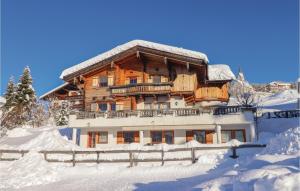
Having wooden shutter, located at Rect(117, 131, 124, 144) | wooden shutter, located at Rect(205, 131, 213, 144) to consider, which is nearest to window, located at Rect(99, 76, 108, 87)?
wooden shutter, located at Rect(117, 131, 124, 144)

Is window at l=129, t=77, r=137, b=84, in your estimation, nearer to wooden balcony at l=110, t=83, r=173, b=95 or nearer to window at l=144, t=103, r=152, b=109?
wooden balcony at l=110, t=83, r=173, b=95

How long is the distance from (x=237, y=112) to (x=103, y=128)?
1250 centimetres

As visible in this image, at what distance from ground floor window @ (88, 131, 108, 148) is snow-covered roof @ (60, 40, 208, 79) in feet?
23.2

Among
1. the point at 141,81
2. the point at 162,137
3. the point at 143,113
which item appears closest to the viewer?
the point at 143,113

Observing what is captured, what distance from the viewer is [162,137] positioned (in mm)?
27141

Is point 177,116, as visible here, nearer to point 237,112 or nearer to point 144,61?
point 237,112

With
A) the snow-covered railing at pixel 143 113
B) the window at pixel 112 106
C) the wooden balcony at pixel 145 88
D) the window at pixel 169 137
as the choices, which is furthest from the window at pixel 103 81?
the window at pixel 169 137

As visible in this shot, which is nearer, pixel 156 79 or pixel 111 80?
pixel 156 79

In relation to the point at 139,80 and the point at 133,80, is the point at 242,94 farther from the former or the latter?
the point at 133,80

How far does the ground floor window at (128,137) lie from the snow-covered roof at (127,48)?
7892mm

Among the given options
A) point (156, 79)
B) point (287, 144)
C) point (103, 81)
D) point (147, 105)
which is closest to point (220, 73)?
point (156, 79)

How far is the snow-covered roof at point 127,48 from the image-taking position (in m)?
26.9

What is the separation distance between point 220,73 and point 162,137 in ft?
35.0

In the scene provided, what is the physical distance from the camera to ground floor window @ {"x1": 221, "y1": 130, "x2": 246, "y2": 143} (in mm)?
25234
